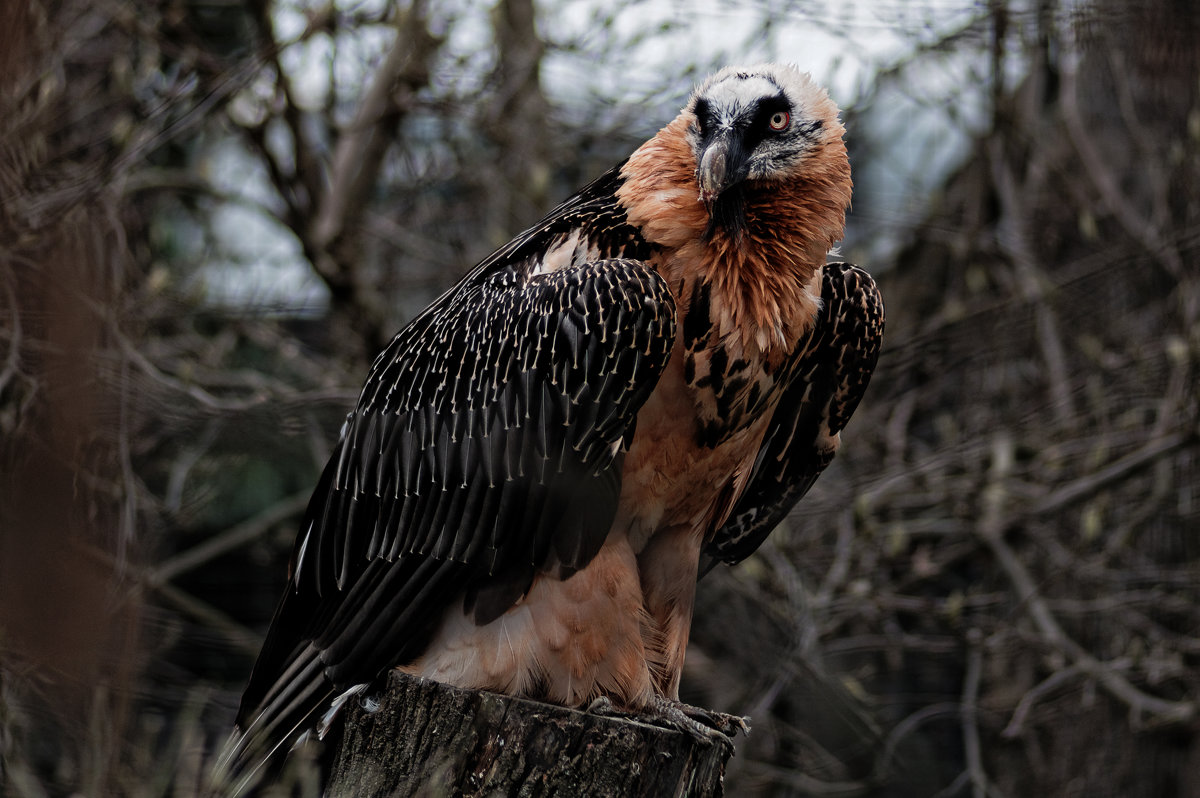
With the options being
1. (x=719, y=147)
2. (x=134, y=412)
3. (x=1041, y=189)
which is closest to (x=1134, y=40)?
(x=1041, y=189)

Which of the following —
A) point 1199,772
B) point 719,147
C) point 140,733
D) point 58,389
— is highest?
point 719,147

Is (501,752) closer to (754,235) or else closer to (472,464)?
(472,464)

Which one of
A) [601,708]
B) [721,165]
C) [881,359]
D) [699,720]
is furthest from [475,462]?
[881,359]

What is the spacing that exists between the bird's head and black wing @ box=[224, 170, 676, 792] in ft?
1.03

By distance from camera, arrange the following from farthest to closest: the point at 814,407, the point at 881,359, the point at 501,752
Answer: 1. the point at 881,359
2. the point at 814,407
3. the point at 501,752

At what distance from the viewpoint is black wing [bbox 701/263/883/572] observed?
387 centimetres

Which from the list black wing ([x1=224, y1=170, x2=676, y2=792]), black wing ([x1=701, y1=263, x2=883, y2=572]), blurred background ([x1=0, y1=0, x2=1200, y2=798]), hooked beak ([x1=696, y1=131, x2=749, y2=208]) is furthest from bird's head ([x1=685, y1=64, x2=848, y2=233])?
blurred background ([x1=0, y1=0, x2=1200, y2=798])

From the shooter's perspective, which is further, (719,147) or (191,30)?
(191,30)

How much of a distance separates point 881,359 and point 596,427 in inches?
144

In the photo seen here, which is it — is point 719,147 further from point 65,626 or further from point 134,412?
point 134,412

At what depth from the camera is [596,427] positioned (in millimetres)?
3396

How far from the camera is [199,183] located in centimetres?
686

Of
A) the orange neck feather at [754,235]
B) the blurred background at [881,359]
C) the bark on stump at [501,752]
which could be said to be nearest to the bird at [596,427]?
the orange neck feather at [754,235]

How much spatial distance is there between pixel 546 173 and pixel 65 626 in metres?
5.84
